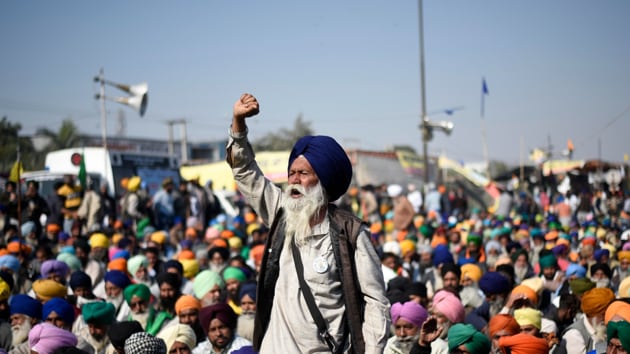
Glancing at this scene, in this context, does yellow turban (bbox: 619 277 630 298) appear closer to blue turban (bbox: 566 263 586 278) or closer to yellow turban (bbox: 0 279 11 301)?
blue turban (bbox: 566 263 586 278)

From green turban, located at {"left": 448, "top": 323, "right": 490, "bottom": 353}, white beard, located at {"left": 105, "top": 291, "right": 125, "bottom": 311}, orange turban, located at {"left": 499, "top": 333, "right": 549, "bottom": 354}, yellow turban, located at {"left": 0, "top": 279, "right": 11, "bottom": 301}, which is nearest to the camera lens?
green turban, located at {"left": 448, "top": 323, "right": 490, "bottom": 353}

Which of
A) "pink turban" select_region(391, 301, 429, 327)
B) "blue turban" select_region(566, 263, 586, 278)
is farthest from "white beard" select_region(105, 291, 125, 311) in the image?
"blue turban" select_region(566, 263, 586, 278)

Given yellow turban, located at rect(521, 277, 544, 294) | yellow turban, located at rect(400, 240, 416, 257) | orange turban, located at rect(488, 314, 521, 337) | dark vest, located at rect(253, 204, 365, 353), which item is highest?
dark vest, located at rect(253, 204, 365, 353)

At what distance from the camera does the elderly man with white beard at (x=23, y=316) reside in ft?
23.3

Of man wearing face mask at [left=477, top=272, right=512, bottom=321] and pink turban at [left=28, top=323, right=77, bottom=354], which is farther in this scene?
man wearing face mask at [left=477, top=272, right=512, bottom=321]

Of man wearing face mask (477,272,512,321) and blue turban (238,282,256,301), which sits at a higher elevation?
blue turban (238,282,256,301)

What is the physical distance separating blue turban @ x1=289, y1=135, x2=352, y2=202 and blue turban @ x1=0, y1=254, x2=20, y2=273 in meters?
6.81

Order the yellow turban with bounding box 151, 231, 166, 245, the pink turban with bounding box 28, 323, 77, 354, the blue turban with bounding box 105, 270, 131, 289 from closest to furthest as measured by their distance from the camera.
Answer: the pink turban with bounding box 28, 323, 77, 354 < the blue turban with bounding box 105, 270, 131, 289 < the yellow turban with bounding box 151, 231, 166, 245

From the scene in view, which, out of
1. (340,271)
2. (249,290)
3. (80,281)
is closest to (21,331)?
(80,281)

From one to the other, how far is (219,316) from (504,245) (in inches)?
308

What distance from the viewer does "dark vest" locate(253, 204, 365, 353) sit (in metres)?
3.45

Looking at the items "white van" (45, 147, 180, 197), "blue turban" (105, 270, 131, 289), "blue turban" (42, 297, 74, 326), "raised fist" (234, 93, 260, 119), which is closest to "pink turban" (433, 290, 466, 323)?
"blue turban" (42, 297, 74, 326)

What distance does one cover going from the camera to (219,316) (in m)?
6.37

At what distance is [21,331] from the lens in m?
7.14
